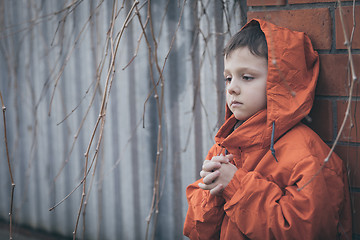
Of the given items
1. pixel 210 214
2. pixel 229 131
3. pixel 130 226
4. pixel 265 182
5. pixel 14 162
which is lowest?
pixel 130 226

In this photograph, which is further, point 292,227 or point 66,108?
point 66,108

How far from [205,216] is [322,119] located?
58cm

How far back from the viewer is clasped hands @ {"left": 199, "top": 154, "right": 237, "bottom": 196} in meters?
1.50

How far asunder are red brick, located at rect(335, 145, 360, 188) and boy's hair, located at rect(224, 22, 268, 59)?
1.51 ft

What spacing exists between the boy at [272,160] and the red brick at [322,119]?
10 centimetres

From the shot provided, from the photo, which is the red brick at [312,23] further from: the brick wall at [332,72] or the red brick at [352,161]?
the red brick at [352,161]

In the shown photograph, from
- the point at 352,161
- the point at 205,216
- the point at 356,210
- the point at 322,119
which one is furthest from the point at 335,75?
the point at 205,216

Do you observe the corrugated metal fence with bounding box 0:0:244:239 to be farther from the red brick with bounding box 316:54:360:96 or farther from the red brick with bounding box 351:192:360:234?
the red brick with bounding box 351:192:360:234

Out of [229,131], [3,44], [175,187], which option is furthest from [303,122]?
[3,44]

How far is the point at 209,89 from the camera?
257cm

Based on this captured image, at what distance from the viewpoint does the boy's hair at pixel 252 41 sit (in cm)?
153

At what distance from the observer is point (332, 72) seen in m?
1.55

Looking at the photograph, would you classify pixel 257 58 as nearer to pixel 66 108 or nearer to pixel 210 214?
pixel 210 214

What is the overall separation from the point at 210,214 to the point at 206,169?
19 cm
